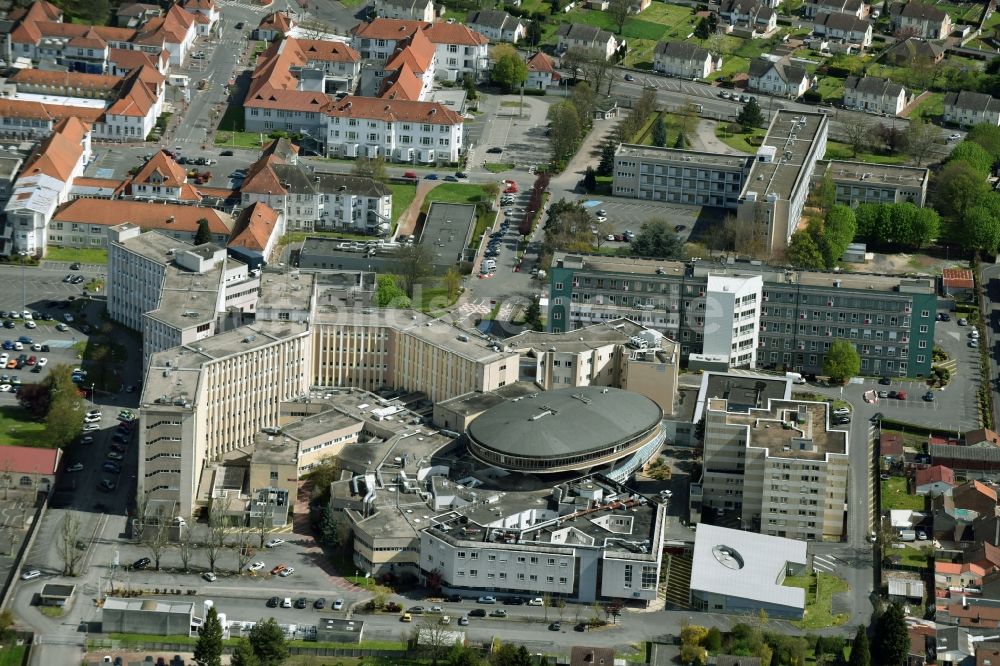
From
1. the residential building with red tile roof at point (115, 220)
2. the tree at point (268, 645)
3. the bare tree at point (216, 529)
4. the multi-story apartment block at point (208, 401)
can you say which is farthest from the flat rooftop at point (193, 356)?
the residential building with red tile roof at point (115, 220)

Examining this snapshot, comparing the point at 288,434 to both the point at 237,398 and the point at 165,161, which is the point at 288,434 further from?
the point at 165,161

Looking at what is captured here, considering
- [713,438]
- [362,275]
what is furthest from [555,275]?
[713,438]

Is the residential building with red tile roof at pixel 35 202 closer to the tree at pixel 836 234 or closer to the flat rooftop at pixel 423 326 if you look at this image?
the flat rooftop at pixel 423 326

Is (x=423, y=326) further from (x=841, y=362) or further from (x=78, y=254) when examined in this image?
(x=78, y=254)

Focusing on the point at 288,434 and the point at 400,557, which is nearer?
the point at 400,557

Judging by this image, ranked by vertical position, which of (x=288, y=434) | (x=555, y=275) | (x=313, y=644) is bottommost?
(x=313, y=644)

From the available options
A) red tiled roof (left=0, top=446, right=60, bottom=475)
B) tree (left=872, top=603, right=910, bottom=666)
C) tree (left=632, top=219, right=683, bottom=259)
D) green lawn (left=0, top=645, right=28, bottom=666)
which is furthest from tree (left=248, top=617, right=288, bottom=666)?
tree (left=632, top=219, right=683, bottom=259)

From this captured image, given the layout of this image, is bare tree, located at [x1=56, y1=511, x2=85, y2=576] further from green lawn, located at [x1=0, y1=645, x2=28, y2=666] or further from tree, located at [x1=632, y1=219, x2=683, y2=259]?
tree, located at [x1=632, y1=219, x2=683, y2=259]
